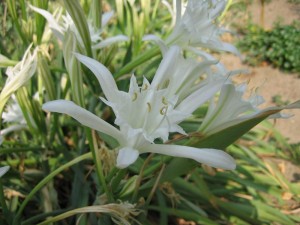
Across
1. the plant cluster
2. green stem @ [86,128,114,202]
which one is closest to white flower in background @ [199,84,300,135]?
the plant cluster

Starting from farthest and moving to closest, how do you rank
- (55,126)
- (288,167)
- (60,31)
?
(288,167), (55,126), (60,31)

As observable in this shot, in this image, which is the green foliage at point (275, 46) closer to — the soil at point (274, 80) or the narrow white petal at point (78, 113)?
the soil at point (274, 80)

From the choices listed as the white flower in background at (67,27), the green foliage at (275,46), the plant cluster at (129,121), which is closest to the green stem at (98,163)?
the plant cluster at (129,121)

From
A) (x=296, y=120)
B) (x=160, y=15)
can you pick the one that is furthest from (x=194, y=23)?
(x=160, y=15)

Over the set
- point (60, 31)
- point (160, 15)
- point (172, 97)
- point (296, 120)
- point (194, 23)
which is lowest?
point (172, 97)

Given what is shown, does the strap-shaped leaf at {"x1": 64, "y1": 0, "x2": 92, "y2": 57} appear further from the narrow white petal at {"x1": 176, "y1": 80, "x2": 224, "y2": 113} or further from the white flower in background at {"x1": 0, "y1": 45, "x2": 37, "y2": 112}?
the narrow white petal at {"x1": 176, "y1": 80, "x2": 224, "y2": 113}

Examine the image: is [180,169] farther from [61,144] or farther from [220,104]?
[61,144]

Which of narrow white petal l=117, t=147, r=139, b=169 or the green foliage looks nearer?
narrow white petal l=117, t=147, r=139, b=169
